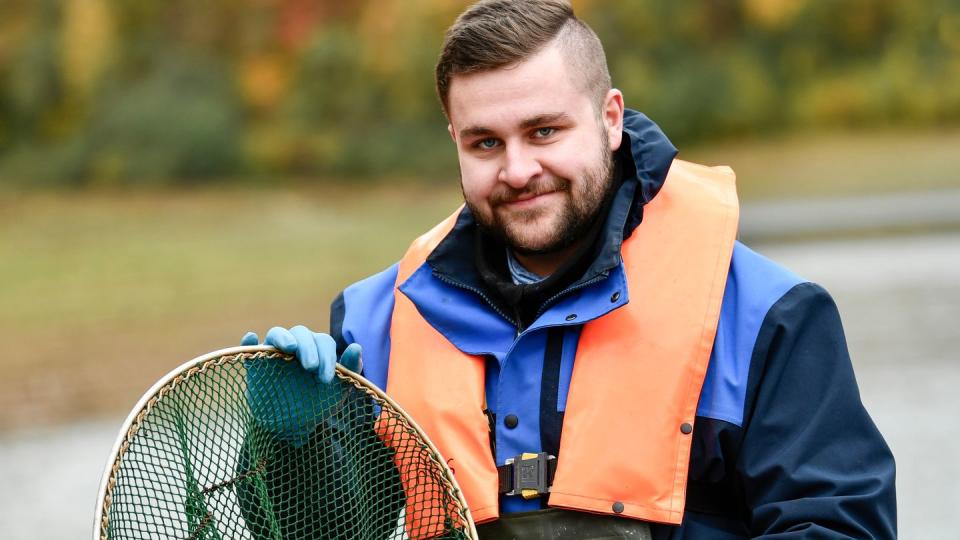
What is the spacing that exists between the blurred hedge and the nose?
12221mm

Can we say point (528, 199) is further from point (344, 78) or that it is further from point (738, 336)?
point (344, 78)

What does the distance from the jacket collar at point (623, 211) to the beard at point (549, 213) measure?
51 millimetres

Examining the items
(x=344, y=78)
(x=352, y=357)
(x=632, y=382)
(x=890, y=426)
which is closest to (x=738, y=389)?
(x=632, y=382)

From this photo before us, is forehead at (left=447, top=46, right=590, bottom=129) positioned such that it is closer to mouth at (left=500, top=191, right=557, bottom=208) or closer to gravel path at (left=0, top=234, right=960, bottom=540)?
mouth at (left=500, top=191, right=557, bottom=208)

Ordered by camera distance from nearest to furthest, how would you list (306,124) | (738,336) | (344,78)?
1. (738,336)
2. (306,124)
3. (344,78)

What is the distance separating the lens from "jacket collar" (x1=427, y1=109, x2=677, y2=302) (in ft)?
8.60

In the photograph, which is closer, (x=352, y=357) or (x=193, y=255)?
(x=352, y=357)

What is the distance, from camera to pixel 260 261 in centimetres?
1373

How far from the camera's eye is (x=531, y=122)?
2564mm

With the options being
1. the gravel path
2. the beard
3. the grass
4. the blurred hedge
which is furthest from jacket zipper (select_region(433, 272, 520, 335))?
the blurred hedge

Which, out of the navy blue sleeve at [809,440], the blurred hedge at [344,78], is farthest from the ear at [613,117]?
the blurred hedge at [344,78]

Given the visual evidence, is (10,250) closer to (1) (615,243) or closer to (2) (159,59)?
(2) (159,59)

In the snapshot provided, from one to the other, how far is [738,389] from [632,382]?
207mm

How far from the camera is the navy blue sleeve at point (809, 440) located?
2.36 meters
